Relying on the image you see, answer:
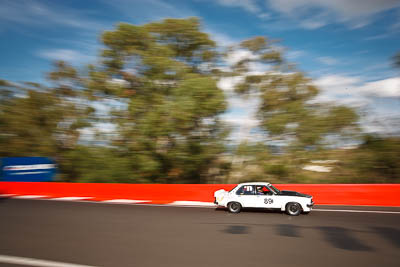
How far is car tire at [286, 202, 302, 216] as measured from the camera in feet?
30.7

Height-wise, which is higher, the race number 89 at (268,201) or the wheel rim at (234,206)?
the race number 89 at (268,201)

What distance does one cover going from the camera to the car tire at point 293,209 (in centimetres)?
936

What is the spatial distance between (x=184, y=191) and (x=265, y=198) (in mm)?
4485

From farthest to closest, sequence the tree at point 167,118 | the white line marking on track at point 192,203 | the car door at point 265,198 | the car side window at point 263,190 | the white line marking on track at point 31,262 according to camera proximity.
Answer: the tree at point 167,118
the white line marking on track at point 192,203
the car side window at point 263,190
the car door at point 265,198
the white line marking on track at point 31,262

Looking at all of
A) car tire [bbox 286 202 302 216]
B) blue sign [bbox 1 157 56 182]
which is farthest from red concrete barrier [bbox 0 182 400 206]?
car tire [bbox 286 202 302 216]

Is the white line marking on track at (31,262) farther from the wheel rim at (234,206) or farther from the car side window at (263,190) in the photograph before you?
the car side window at (263,190)

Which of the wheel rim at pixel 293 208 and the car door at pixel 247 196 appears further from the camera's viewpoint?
the car door at pixel 247 196

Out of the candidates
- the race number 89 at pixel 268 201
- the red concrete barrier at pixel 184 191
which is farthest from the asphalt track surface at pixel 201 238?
the red concrete barrier at pixel 184 191

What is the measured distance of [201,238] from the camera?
6801mm

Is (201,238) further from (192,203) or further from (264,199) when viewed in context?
(192,203)

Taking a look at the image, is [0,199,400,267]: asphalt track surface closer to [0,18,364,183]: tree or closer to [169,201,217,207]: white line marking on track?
[169,201,217,207]: white line marking on track

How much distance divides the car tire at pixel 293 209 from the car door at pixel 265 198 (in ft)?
1.18

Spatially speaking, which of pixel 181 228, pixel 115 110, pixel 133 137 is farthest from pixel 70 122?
pixel 181 228

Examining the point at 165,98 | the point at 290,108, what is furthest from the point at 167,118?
the point at 290,108
